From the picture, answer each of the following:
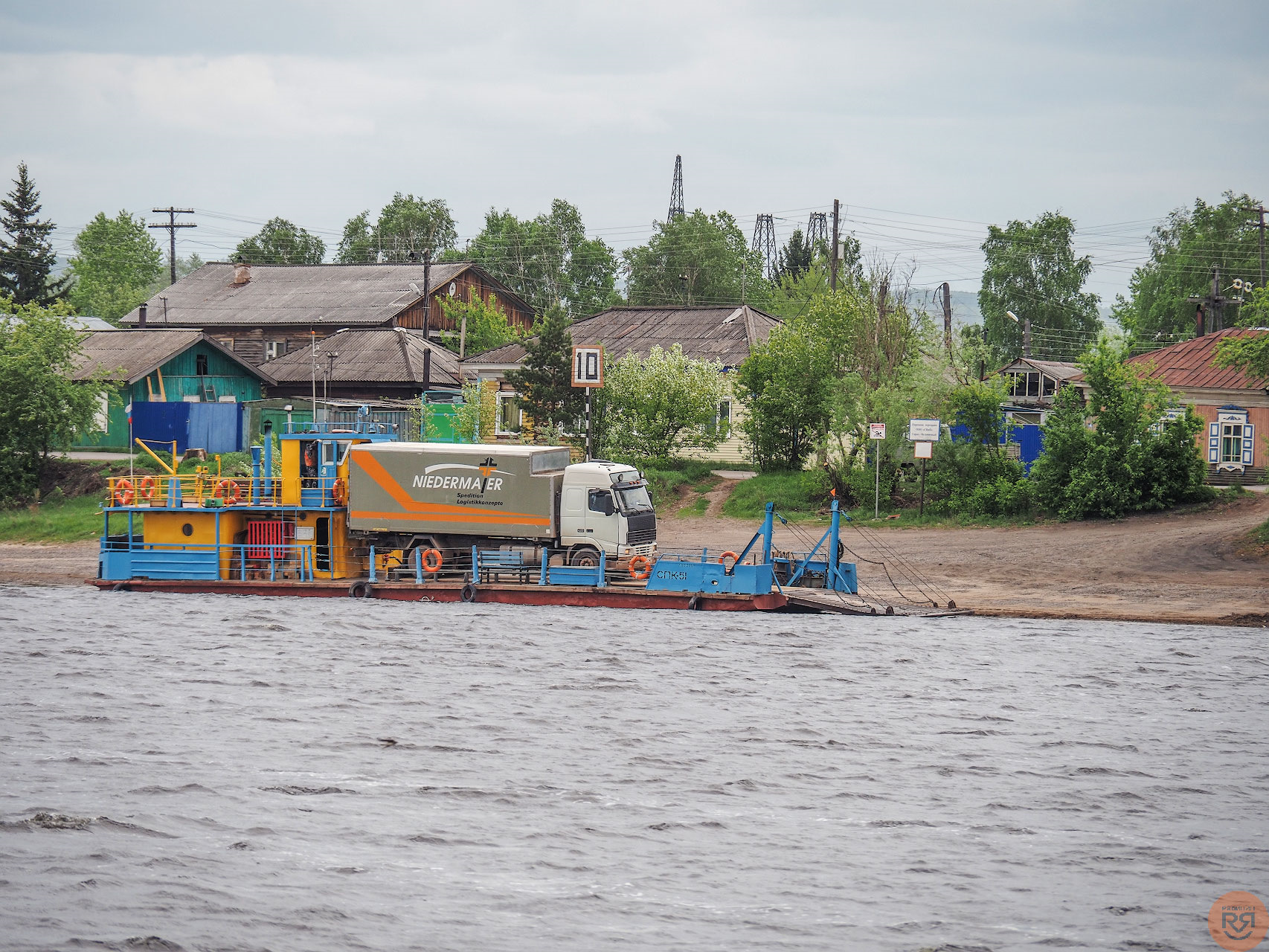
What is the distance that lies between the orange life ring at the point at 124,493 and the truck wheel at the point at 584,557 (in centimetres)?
1122

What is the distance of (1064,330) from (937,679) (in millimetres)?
68216

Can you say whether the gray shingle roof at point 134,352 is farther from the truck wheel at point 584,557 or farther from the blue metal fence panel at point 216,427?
the truck wheel at point 584,557

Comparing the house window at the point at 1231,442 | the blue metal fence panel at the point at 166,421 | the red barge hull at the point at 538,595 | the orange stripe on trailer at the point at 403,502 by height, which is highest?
the blue metal fence panel at the point at 166,421

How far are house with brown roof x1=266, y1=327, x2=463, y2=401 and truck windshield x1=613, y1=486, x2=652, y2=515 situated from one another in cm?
3070

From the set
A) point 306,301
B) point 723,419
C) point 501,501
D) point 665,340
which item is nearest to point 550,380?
point 723,419

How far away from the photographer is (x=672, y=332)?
206ft

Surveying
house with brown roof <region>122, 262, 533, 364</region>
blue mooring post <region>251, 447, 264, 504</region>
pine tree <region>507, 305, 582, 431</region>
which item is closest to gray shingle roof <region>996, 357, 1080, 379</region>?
pine tree <region>507, 305, 582, 431</region>

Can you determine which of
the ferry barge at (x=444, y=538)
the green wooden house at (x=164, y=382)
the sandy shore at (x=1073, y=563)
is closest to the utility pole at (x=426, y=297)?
the green wooden house at (x=164, y=382)

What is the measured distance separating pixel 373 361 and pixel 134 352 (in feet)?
37.5

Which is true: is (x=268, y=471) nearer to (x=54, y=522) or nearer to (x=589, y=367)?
(x=589, y=367)

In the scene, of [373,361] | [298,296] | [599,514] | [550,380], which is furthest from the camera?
[298,296]

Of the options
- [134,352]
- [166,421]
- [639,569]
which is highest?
[134,352]

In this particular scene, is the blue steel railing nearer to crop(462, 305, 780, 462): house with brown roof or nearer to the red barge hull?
the red barge hull

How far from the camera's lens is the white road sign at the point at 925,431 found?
41.7m
